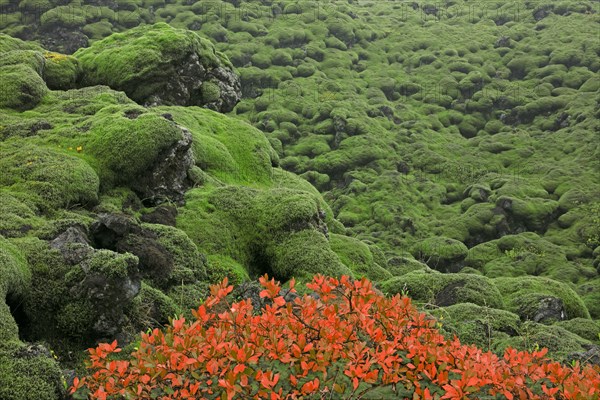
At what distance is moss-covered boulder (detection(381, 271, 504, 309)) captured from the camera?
16.4 meters

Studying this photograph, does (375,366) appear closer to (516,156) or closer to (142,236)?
(142,236)

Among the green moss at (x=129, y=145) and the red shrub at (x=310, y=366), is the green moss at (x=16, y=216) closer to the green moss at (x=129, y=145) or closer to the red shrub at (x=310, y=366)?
the green moss at (x=129, y=145)

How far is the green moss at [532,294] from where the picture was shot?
1742 centimetres

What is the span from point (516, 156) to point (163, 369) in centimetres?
6230

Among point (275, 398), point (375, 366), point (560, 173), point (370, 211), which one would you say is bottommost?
point (370, 211)

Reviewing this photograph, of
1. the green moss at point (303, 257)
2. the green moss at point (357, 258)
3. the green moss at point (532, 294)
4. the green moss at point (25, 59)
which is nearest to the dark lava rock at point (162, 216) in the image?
the green moss at point (303, 257)

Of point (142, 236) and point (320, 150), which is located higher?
point (142, 236)

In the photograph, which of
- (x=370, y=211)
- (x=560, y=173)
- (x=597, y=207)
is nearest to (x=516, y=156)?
(x=560, y=173)

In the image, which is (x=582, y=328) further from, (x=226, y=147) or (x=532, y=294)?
(x=226, y=147)

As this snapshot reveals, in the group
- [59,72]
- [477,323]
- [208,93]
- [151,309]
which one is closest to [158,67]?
[208,93]

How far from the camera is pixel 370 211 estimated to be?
50906 mm

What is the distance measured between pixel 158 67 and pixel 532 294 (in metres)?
21.0

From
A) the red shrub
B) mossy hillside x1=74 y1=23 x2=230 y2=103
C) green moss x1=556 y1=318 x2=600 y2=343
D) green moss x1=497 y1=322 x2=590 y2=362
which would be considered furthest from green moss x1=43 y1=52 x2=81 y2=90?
green moss x1=556 y1=318 x2=600 y2=343

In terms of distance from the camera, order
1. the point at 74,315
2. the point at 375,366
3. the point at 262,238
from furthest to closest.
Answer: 1. the point at 262,238
2. the point at 74,315
3. the point at 375,366
